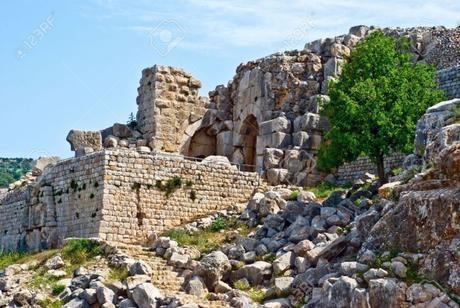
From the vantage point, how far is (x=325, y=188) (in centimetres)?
2633

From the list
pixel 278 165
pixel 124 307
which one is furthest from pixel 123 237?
pixel 278 165

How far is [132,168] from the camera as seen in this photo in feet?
78.1

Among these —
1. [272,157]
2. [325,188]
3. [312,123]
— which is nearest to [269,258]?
[325,188]

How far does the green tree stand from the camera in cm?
2311

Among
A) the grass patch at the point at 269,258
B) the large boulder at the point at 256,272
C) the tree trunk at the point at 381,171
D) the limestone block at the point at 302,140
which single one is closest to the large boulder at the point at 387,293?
the large boulder at the point at 256,272

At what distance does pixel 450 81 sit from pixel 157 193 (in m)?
10.0

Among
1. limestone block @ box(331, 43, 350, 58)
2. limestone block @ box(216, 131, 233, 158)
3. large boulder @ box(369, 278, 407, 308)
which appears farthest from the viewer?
limestone block @ box(216, 131, 233, 158)

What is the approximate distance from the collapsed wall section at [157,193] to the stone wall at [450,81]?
7110mm

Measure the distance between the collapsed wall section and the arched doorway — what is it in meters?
7.18

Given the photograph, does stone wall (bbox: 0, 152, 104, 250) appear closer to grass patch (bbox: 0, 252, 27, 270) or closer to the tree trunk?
grass patch (bbox: 0, 252, 27, 270)

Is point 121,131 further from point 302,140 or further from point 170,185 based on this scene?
point 170,185

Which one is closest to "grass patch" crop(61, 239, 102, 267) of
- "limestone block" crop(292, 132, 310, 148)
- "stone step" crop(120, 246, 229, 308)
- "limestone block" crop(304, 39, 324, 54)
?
"stone step" crop(120, 246, 229, 308)

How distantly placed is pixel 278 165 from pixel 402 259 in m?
13.0

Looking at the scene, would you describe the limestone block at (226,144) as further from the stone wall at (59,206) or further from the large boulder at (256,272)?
the large boulder at (256,272)
